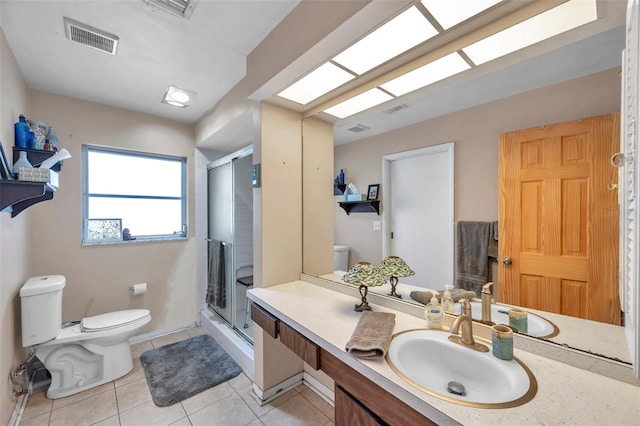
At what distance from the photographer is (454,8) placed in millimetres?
1050

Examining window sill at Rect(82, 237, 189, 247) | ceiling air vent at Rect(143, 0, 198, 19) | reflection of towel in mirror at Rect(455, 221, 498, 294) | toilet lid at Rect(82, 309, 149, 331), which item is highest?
ceiling air vent at Rect(143, 0, 198, 19)

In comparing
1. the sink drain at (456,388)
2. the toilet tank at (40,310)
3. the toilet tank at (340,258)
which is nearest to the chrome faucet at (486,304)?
the sink drain at (456,388)

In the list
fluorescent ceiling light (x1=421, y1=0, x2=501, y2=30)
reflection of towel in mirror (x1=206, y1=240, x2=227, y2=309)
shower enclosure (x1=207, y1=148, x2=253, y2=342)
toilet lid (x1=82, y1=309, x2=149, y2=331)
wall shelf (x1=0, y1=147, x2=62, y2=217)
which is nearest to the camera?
fluorescent ceiling light (x1=421, y1=0, x2=501, y2=30)

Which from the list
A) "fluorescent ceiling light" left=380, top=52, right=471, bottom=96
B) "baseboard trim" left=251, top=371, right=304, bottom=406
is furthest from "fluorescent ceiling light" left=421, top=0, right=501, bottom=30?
"baseboard trim" left=251, top=371, right=304, bottom=406

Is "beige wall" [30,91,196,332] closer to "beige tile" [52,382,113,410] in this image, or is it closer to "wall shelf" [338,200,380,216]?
"beige tile" [52,382,113,410]

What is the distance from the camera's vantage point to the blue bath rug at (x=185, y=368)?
196cm

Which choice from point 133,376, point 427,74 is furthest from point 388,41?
point 133,376

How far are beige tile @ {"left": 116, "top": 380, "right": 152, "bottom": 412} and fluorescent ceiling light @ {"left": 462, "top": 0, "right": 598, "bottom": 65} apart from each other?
3.00m

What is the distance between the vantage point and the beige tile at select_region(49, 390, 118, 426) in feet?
5.59

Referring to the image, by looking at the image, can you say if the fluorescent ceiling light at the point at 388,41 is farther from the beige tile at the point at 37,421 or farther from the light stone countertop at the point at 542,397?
the beige tile at the point at 37,421

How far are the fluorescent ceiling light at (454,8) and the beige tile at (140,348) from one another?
3459 mm

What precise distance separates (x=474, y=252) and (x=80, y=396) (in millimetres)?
2923

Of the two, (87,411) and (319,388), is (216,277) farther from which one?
(319,388)

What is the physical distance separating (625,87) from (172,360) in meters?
3.32
